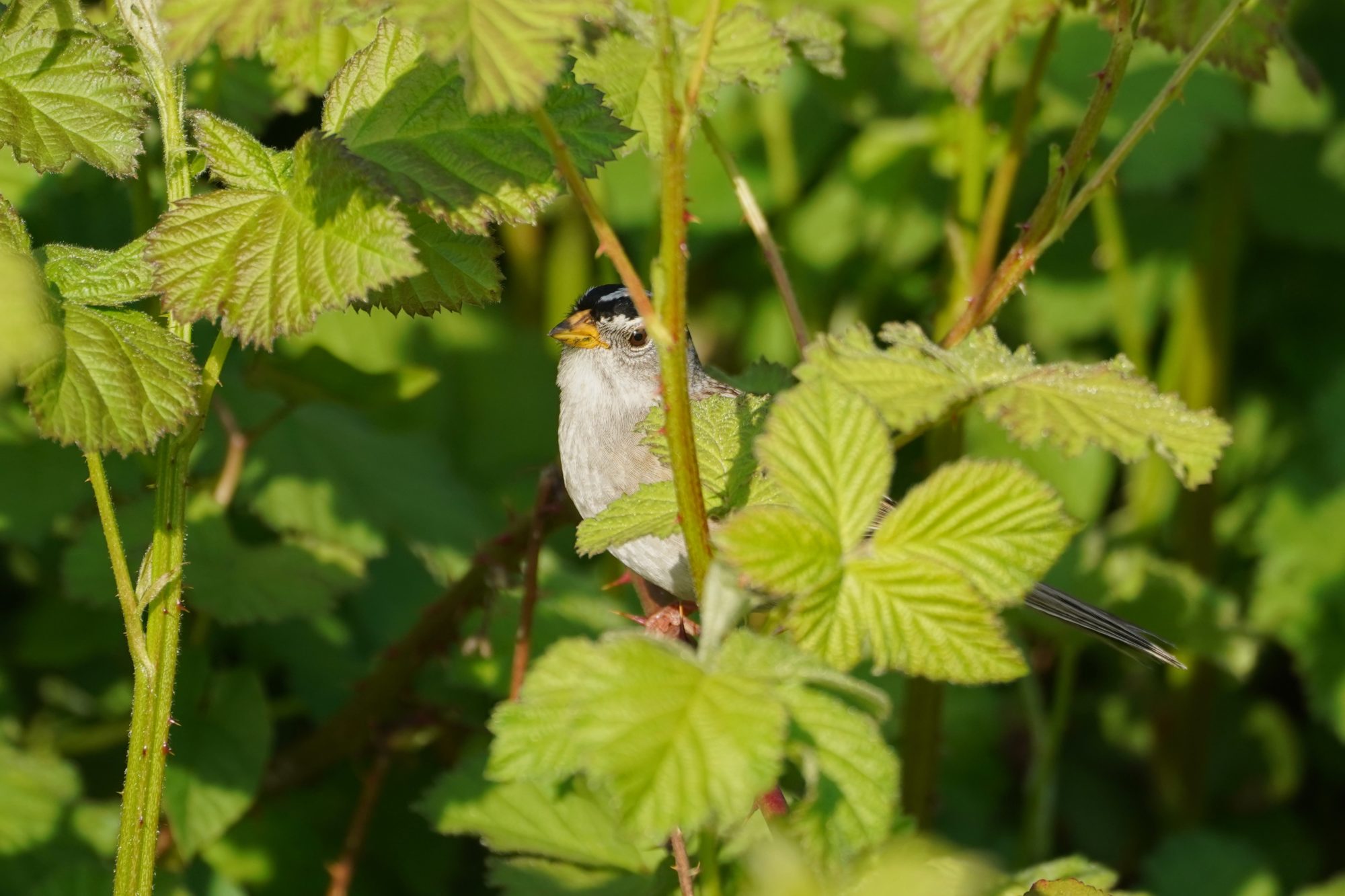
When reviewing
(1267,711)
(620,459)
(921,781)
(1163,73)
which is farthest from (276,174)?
(1267,711)

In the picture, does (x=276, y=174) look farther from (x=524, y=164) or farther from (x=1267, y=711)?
(x=1267, y=711)

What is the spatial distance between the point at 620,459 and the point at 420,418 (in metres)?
1.13

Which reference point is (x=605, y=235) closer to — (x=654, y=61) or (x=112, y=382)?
(x=112, y=382)

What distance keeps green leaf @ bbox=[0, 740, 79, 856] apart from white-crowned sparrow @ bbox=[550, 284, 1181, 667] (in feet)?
3.33

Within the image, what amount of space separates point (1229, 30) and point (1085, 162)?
55cm

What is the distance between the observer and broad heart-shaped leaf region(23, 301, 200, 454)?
1252 mm

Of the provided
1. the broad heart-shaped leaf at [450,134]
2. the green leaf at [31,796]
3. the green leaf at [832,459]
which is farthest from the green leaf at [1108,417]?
the green leaf at [31,796]

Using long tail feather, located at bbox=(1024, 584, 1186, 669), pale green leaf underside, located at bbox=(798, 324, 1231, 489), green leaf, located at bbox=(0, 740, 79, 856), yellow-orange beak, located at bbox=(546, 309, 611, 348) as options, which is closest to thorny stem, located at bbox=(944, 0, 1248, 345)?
pale green leaf underside, located at bbox=(798, 324, 1231, 489)

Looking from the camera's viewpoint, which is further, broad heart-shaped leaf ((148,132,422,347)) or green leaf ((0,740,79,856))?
green leaf ((0,740,79,856))

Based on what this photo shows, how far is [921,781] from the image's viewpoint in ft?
8.50

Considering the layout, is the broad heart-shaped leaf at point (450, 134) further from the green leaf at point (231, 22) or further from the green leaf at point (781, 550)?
the green leaf at point (781, 550)

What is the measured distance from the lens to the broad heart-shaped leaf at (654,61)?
6.02 feet

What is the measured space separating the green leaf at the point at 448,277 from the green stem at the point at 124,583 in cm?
31

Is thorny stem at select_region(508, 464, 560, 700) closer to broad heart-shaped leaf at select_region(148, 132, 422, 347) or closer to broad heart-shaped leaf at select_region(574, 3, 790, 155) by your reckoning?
broad heart-shaped leaf at select_region(574, 3, 790, 155)
